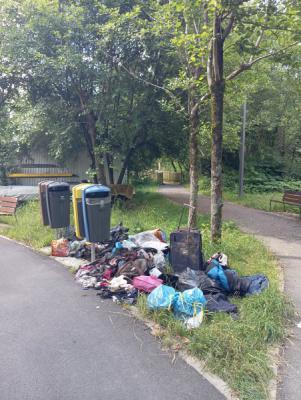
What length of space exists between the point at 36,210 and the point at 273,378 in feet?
27.4

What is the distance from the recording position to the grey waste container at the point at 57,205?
682 cm

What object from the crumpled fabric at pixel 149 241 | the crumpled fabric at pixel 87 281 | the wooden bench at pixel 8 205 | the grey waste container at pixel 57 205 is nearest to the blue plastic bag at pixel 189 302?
the crumpled fabric at pixel 87 281

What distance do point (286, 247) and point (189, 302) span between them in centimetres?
421

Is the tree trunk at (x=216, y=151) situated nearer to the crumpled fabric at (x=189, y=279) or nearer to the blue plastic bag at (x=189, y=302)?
the crumpled fabric at (x=189, y=279)

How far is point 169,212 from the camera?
10.9m

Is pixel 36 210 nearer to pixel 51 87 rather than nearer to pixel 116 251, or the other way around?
pixel 51 87

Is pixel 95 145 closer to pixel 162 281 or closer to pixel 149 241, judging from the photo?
pixel 149 241

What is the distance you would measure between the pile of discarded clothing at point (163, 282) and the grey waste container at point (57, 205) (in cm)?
150

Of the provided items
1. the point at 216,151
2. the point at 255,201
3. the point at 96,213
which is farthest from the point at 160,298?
the point at 255,201

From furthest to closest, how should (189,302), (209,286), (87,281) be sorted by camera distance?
(87,281)
(209,286)
(189,302)

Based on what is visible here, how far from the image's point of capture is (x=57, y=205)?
6.84 m

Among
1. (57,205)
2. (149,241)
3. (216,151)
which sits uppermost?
(216,151)

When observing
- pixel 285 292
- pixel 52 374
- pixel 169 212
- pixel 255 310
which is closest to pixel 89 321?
pixel 52 374

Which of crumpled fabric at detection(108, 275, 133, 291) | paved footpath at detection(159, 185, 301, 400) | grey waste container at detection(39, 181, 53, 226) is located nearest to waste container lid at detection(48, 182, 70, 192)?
grey waste container at detection(39, 181, 53, 226)
